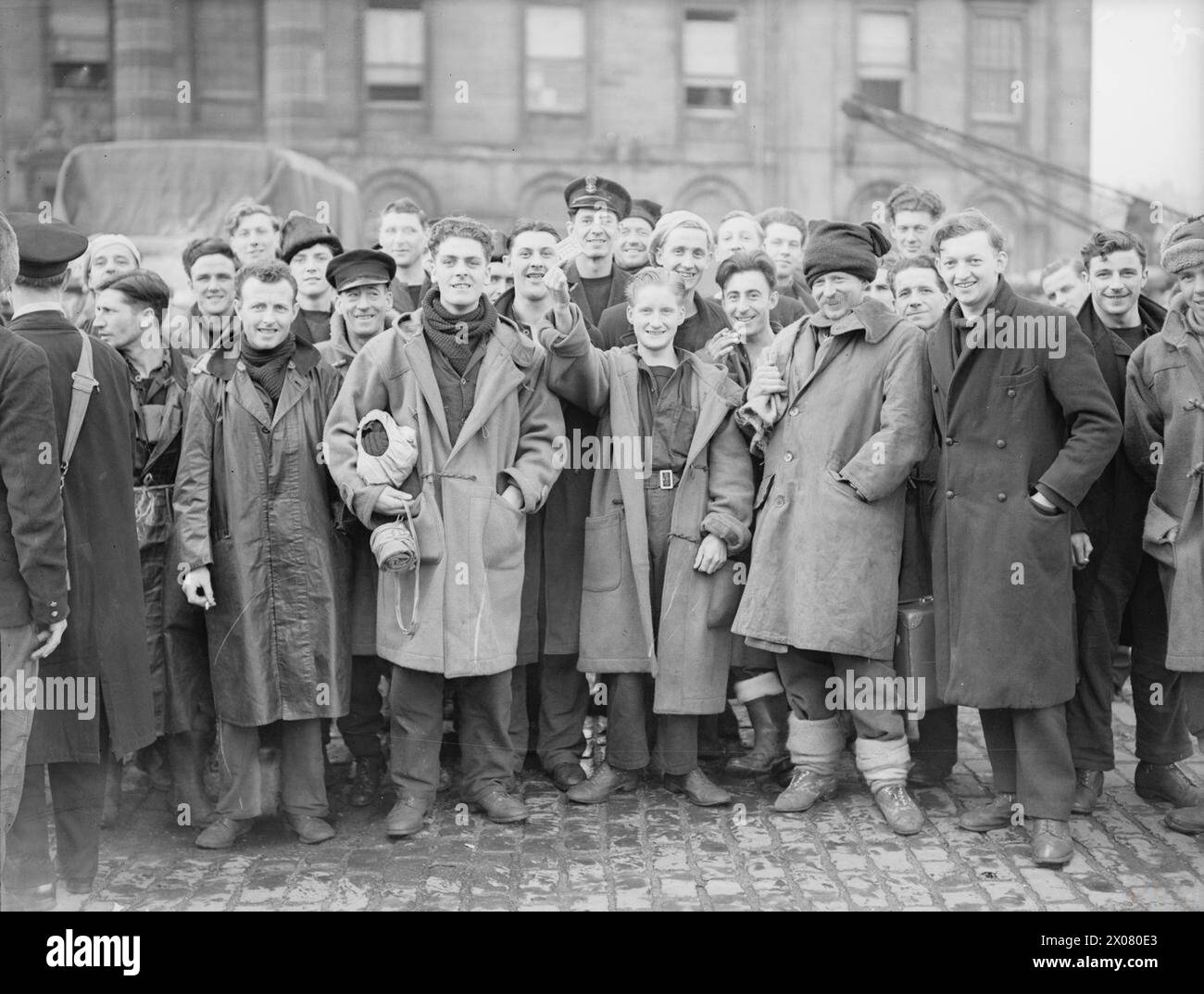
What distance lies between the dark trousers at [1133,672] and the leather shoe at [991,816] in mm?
380

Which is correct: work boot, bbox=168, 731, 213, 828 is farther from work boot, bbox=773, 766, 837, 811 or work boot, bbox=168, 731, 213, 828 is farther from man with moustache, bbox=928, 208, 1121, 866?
man with moustache, bbox=928, 208, 1121, 866

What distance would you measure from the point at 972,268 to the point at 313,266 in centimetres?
319

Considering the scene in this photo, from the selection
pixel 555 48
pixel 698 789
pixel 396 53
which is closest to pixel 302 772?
pixel 698 789

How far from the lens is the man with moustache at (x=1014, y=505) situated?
17.6 ft

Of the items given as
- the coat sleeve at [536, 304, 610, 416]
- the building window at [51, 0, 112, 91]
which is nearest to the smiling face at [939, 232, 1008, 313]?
the coat sleeve at [536, 304, 610, 416]

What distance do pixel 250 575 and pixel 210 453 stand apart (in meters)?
0.51

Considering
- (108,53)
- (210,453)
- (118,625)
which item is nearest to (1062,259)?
(210,453)

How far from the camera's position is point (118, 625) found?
5.02 metres

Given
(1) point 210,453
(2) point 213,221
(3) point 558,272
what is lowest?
(1) point 210,453

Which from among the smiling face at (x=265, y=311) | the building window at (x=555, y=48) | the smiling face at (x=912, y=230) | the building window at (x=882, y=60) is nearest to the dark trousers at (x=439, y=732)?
the smiling face at (x=265, y=311)

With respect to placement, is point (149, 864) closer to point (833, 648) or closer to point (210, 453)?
point (210, 453)

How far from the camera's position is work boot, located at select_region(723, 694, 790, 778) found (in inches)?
250

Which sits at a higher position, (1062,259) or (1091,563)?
(1062,259)

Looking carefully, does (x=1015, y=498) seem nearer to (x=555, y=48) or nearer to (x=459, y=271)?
(x=459, y=271)
